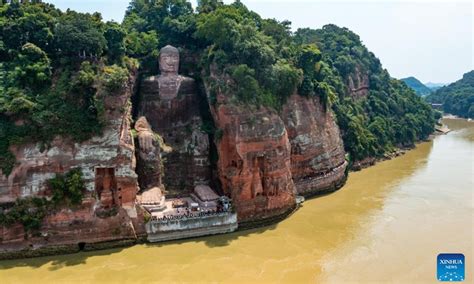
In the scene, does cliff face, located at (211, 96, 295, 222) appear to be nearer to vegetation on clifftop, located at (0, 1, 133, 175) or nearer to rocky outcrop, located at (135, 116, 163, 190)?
rocky outcrop, located at (135, 116, 163, 190)

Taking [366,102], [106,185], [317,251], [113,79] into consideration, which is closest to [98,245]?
[106,185]

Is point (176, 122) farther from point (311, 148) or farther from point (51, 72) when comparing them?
point (311, 148)

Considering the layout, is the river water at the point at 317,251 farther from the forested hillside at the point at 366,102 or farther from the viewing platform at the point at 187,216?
the forested hillside at the point at 366,102

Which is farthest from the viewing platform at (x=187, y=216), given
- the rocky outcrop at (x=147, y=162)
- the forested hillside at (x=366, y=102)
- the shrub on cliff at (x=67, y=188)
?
the forested hillside at (x=366, y=102)

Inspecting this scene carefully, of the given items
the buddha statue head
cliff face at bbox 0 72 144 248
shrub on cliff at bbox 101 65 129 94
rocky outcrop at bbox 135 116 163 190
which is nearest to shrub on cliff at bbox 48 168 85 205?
cliff face at bbox 0 72 144 248

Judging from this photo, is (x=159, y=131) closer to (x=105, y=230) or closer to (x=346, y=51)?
(x=105, y=230)

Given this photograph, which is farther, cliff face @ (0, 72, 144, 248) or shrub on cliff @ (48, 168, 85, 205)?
shrub on cliff @ (48, 168, 85, 205)

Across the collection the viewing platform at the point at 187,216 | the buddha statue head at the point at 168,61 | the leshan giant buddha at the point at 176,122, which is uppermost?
the buddha statue head at the point at 168,61
